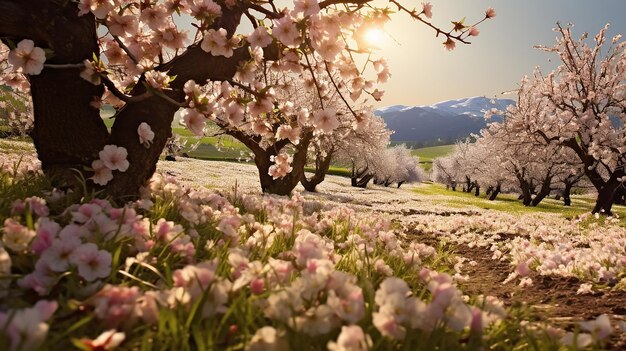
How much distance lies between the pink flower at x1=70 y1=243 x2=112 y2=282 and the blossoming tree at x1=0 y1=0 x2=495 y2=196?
2.24 metres

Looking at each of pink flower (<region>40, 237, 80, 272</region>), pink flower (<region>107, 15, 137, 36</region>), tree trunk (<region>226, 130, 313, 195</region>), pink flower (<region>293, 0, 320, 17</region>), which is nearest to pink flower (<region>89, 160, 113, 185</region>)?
pink flower (<region>107, 15, 137, 36</region>)

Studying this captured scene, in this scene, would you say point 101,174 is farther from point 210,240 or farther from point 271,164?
point 271,164

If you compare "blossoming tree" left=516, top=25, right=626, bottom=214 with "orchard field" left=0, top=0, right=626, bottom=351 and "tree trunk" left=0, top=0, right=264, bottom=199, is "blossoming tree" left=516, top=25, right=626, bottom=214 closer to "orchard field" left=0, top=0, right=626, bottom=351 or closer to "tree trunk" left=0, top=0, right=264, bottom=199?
"orchard field" left=0, top=0, right=626, bottom=351

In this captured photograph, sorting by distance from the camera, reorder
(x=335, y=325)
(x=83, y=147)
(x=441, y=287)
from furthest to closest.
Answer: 1. (x=83, y=147)
2. (x=441, y=287)
3. (x=335, y=325)

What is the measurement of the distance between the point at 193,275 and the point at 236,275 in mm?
359

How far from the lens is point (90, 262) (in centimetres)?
217

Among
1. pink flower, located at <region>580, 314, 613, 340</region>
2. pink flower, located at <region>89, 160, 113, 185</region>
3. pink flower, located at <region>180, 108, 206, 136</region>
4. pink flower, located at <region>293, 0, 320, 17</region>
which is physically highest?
pink flower, located at <region>293, 0, 320, 17</region>

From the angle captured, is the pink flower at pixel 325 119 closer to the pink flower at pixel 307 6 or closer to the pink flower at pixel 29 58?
the pink flower at pixel 307 6

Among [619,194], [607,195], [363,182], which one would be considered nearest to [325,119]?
[607,195]

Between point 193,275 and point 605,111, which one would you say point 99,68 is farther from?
point 605,111

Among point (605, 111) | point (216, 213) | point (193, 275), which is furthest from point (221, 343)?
point (605, 111)

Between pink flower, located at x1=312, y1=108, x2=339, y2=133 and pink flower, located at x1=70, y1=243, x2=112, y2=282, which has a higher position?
pink flower, located at x1=312, y1=108, x2=339, y2=133

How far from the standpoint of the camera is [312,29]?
183 inches

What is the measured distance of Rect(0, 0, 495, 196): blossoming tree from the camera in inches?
171
